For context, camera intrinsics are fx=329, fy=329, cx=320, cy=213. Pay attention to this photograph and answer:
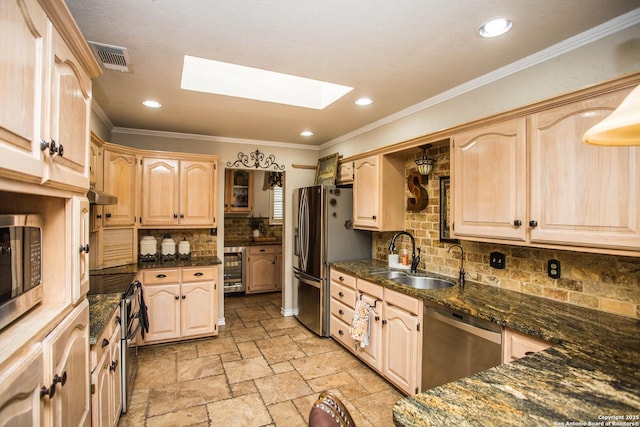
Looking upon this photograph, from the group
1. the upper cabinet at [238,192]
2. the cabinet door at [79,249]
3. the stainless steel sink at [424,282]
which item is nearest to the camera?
the cabinet door at [79,249]

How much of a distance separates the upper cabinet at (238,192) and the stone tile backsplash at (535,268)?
3.51 m

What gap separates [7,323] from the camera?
98 centimetres

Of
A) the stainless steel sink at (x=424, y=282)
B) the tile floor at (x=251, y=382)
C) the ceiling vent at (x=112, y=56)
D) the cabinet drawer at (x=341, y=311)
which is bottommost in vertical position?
the tile floor at (x=251, y=382)

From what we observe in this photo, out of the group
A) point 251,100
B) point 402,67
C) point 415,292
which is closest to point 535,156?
point 402,67

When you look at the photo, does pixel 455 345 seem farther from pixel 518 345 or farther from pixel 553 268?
pixel 553 268

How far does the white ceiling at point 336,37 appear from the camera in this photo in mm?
1613

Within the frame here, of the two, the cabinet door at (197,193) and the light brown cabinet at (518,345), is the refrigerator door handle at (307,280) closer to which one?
the cabinet door at (197,193)

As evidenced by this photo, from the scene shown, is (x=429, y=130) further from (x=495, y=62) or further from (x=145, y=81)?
(x=145, y=81)

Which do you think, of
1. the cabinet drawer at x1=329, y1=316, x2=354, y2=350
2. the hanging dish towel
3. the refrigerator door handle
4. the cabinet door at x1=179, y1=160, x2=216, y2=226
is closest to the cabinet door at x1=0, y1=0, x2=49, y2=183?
the hanging dish towel

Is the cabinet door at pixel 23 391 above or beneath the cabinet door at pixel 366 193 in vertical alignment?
beneath

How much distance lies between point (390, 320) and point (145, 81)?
8.82 feet

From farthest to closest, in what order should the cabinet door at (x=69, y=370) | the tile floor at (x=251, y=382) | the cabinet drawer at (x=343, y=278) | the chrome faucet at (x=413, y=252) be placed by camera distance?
1. the cabinet drawer at (x=343, y=278)
2. the chrome faucet at (x=413, y=252)
3. the tile floor at (x=251, y=382)
4. the cabinet door at (x=69, y=370)

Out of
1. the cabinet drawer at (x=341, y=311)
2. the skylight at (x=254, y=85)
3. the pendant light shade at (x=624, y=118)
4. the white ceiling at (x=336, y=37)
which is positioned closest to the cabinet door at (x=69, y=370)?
the white ceiling at (x=336, y=37)

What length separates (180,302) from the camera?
3604 millimetres
